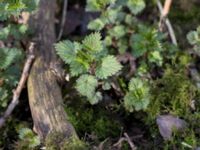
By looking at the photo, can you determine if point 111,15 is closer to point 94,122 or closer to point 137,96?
point 137,96

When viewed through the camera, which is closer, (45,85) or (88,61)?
(88,61)

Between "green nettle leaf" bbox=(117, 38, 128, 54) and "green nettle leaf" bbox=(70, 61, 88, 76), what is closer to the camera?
"green nettle leaf" bbox=(70, 61, 88, 76)

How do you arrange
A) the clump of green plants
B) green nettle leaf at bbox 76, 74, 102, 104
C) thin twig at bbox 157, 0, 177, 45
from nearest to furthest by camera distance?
green nettle leaf at bbox 76, 74, 102, 104 → the clump of green plants → thin twig at bbox 157, 0, 177, 45

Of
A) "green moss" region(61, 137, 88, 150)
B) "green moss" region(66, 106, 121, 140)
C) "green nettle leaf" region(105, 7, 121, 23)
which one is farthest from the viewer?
"green nettle leaf" region(105, 7, 121, 23)

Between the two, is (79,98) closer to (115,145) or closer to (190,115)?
(115,145)

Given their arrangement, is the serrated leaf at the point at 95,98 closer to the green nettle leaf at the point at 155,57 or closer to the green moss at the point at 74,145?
the green moss at the point at 74,145

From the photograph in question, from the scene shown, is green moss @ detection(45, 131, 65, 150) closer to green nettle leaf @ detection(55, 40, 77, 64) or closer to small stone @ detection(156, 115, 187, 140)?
green nettle leaf @ detection(55, 40, 77, 64)

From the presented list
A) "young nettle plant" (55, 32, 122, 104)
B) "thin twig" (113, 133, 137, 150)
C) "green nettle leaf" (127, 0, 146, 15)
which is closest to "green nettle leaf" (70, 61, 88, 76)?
"young nettle plant" (55, 32, 122, 104)

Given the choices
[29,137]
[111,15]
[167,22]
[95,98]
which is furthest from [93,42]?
[167,22]
